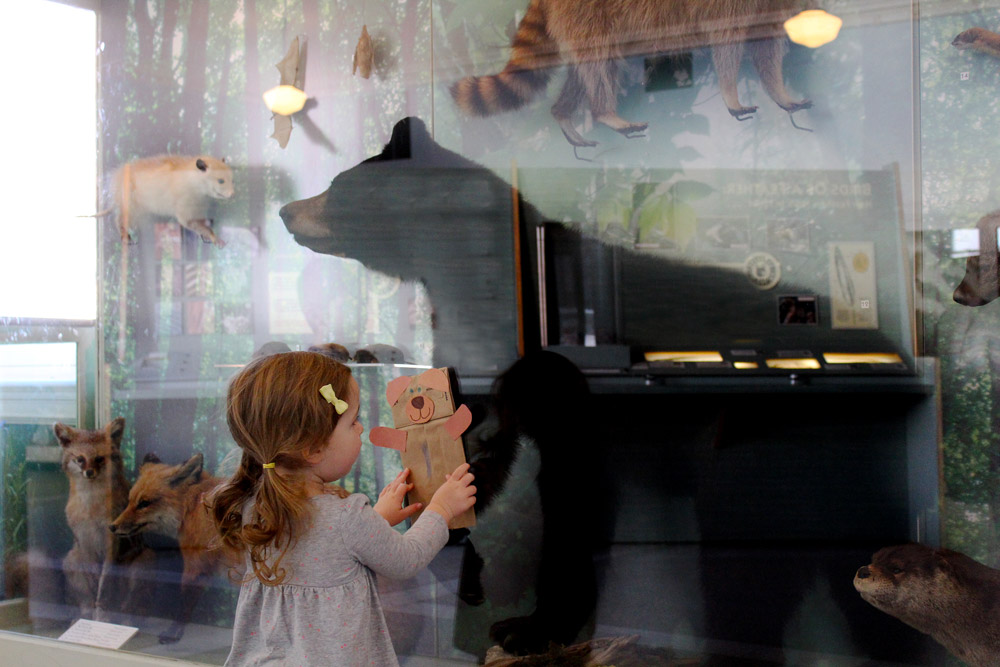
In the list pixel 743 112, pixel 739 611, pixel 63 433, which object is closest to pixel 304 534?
pixel 739 611

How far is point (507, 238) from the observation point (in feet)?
8.32

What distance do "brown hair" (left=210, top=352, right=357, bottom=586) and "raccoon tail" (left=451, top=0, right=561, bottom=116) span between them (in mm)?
1257

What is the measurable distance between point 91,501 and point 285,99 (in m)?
1.63

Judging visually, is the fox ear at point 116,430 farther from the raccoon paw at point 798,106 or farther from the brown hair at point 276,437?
the raccoon paw at point 798,106

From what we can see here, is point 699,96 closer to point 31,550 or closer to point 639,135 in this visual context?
point 639,135

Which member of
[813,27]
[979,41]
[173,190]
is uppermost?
[813,27]

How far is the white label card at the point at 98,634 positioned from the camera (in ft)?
9.38

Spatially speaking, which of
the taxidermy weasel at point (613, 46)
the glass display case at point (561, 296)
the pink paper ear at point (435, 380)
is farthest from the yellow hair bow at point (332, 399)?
the taxidermy weasel at point (613, 46)

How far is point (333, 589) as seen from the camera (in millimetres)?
1520

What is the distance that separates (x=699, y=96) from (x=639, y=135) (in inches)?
7.8

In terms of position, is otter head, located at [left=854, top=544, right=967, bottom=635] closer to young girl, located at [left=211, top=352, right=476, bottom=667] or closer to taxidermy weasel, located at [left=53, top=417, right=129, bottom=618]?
young girl, located at [left=211, top=352, right=476, bottom=667]

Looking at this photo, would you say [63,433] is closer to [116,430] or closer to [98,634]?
[116,430]

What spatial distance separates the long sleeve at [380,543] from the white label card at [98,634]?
178cm

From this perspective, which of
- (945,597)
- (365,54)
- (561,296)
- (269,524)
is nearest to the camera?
(269,524)
